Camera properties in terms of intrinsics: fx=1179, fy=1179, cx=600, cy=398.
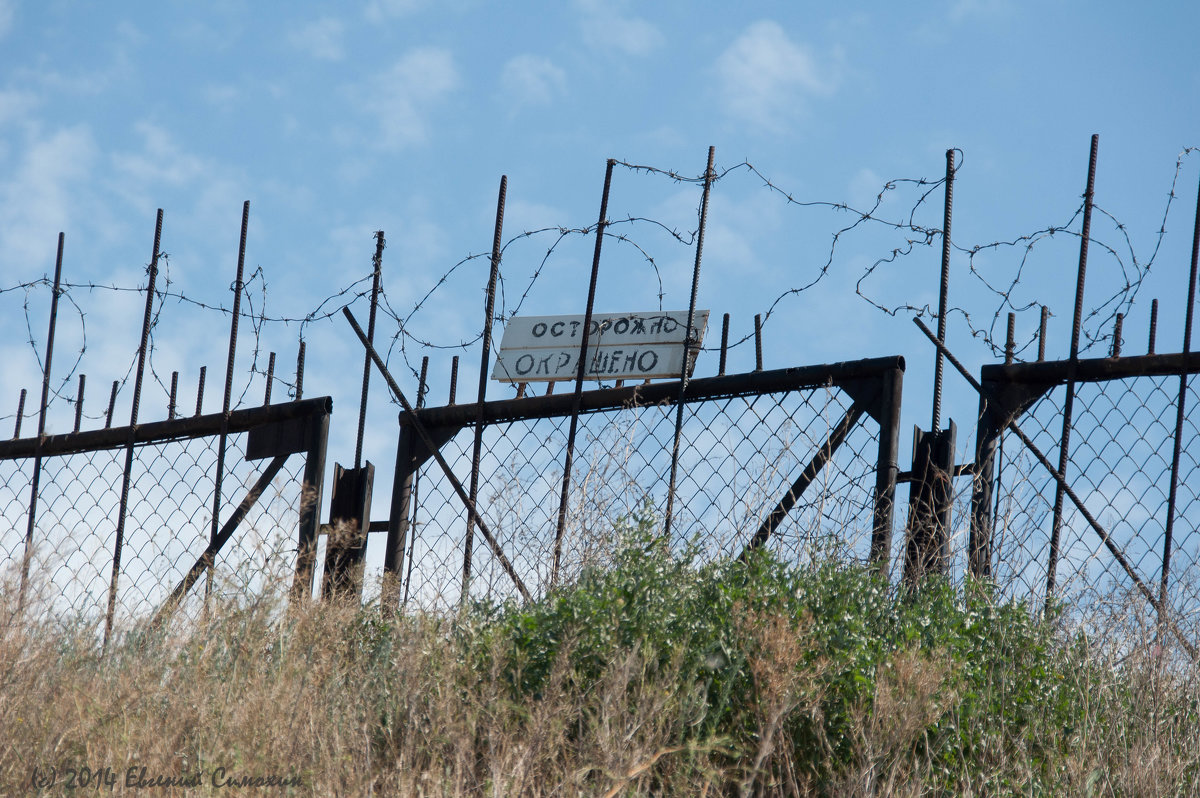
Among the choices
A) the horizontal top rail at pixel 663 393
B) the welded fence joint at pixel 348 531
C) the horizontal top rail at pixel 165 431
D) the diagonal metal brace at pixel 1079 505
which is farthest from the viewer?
the horizontal top rail at pixel 165 431

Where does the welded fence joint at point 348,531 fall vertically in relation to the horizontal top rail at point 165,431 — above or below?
below

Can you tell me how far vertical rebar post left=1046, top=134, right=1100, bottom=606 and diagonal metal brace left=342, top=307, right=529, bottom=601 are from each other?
2.65 meters

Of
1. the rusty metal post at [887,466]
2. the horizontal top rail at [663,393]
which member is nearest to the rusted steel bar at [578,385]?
the horizontal top rail at [663,393]

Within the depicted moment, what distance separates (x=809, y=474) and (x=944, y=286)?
1390 mm

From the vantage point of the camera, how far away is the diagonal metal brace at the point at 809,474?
20.0 ft

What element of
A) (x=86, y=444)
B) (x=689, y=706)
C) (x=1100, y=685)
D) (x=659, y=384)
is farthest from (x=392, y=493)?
(x=1100, y=685)

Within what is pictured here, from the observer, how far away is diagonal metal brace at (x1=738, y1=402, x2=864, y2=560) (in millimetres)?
6109

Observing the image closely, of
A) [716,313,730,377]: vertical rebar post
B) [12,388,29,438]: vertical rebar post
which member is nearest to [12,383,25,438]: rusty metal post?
[12,388,29,438]: vertical rebar post

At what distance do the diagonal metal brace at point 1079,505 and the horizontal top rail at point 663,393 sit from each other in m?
0.40

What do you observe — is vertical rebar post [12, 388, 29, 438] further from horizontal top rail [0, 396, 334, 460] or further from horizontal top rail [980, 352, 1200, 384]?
horizontal top rail [980, 352, 1200, 384]

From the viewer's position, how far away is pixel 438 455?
23.7 feet

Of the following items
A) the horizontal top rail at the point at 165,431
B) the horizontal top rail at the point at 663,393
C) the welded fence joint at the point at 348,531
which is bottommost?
the welded fence joint at the point at 348,531

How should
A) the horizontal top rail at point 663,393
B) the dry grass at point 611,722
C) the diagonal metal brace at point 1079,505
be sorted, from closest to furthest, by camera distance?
the dry grass at point 611,722
the diagonal metal brace at point 1079,505
the horizontal top rail at point 663,393

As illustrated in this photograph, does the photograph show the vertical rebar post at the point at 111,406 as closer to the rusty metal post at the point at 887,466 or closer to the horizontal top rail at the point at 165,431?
the horizontal top rail at the point at 165,431
